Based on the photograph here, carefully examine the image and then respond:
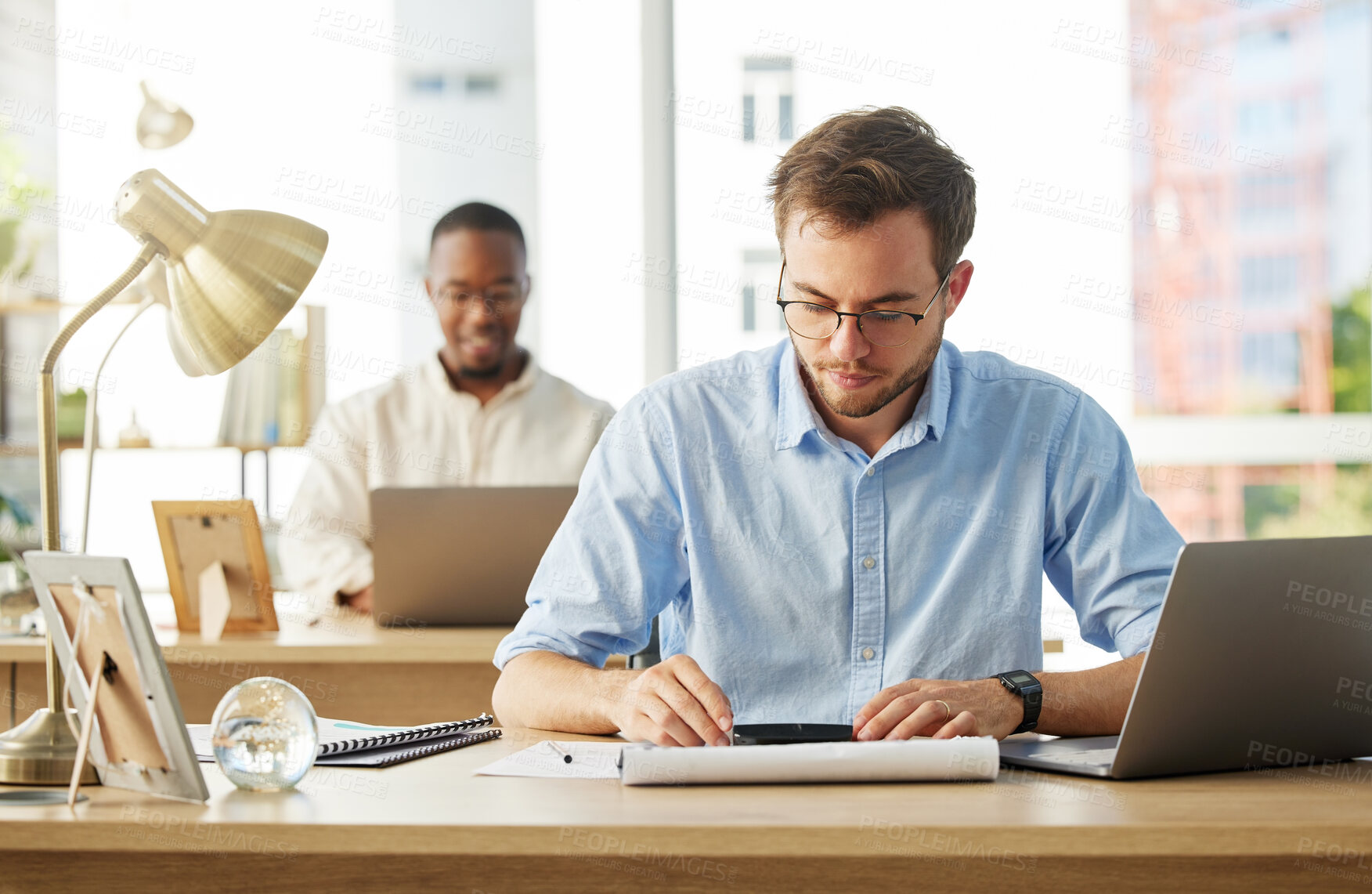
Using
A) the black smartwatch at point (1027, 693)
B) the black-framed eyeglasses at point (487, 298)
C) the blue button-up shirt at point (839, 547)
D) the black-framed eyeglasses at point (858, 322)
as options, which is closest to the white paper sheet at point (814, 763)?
the black smartwatch at point (1027, 693)

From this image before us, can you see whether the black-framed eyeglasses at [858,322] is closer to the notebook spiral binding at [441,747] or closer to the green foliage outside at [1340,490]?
the notebook spiral binding at [441,747]

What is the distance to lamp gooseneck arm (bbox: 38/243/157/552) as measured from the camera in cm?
120

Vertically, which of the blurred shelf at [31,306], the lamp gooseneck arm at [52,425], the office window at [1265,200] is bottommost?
the lamp gooseneck arm at [52,425]

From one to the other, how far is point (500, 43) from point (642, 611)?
121 inches

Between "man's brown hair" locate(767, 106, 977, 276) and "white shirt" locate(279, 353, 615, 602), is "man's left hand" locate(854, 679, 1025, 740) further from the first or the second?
"white shirt" locate(279, 353, 615, 602)

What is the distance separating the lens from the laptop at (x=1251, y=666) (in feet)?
3.48

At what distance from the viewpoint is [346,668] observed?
2420mm

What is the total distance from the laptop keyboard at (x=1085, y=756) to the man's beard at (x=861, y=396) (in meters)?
0.49

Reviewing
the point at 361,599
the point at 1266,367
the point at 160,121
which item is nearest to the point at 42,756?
the point at 361,599

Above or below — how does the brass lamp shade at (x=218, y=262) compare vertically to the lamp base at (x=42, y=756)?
above

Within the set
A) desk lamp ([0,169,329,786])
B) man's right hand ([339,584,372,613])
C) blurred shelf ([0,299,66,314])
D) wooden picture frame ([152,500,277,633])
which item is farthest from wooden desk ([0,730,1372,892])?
blurred shelf ([0,299,66,314])

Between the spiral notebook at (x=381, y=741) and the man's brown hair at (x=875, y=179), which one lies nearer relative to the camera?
the spiral notebook at (x=381, y=741)

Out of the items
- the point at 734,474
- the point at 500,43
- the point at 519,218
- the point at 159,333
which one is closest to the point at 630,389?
the point at 519,218

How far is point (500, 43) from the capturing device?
13.7ft
